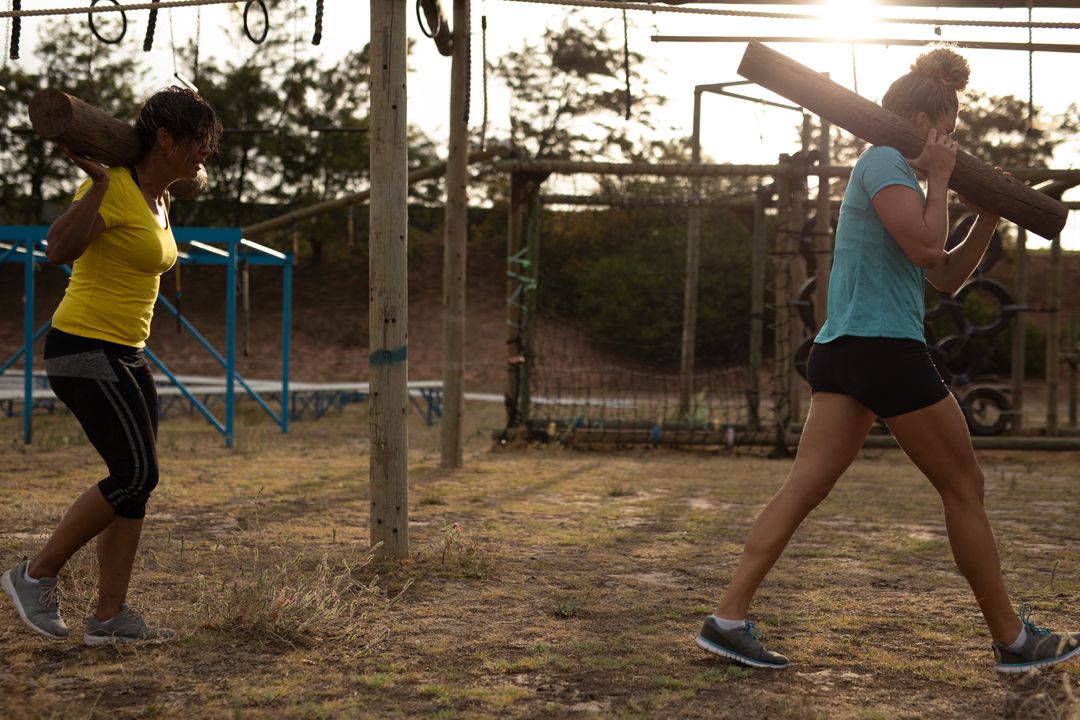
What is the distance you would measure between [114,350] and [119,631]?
2.92 feet

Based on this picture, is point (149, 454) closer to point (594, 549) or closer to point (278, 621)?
point (278, 621)

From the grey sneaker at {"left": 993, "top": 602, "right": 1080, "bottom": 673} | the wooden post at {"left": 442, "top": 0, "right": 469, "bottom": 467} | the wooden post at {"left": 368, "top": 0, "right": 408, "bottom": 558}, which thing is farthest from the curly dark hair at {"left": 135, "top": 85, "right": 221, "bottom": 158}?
the wooden post at {"left": 442, "top": 0, "right": 469, "bottom": 467}

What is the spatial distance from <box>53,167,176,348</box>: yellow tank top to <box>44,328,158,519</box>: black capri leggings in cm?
5

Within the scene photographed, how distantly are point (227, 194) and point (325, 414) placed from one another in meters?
19.4

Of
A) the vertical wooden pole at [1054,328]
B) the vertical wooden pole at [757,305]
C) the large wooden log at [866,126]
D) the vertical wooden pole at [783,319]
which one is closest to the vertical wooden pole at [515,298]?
the vertical wooden pole at [757,305]

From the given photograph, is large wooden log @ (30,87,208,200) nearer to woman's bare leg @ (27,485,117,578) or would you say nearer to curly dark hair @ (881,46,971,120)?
woman's bare leg @ (27,485,117,578)

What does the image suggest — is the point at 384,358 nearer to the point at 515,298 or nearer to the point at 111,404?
the point at 111,404

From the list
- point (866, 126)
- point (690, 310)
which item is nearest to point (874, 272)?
point (866, 126)

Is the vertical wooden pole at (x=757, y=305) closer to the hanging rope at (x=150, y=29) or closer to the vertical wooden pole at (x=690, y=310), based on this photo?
the vertical wooden pole at (x=690, y=310)

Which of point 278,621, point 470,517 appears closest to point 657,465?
point 470,517

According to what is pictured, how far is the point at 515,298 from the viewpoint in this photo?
35.5ft

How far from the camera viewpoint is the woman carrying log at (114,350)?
3.34 m

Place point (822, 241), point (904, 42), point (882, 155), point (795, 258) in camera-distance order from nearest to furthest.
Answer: point (882, 155) → point (904, 42) → point (822, 241) → point (795, 258)

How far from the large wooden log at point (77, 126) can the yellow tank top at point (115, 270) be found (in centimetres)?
9
